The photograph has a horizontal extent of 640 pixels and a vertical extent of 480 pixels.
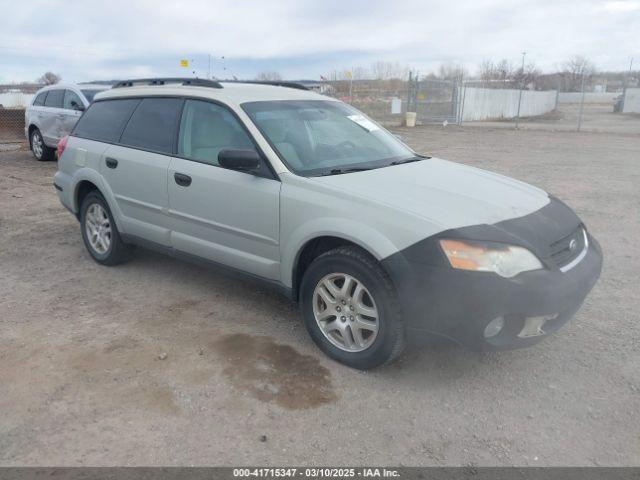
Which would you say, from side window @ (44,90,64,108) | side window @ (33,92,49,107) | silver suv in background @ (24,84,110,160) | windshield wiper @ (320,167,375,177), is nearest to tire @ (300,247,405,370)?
windshield wiper @ (320,167,375,177)

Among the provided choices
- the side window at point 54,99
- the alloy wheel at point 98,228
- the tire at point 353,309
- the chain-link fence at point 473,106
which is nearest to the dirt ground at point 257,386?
the tire at point 353,309

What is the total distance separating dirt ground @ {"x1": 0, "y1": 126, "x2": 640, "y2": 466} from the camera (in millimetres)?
2752

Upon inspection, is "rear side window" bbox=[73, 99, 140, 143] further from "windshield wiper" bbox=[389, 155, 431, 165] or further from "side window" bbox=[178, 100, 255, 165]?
"windshield wiper" bbox=[389, 155, 431, 165]

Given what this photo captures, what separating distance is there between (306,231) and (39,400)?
181cm

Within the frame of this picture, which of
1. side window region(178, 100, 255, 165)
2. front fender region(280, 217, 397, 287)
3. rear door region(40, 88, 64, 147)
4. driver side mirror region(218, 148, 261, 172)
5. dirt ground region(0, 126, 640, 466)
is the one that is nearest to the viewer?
dirt ground region(0, 126, 640, 466)

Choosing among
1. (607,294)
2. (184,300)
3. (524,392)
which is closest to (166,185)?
(184,300)

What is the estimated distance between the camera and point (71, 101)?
38.3 feet

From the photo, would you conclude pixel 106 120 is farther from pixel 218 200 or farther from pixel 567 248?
pixel 567 248

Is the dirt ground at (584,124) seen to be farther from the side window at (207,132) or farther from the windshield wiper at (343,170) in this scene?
the side window at (207,132)

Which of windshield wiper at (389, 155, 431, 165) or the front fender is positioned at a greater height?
windshield wiper at (389, 155, 431, 165)

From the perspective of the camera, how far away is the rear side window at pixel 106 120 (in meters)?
5.09

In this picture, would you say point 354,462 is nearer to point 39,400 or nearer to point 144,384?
point 144,384

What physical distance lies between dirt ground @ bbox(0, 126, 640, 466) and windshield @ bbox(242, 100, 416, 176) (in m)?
1.22

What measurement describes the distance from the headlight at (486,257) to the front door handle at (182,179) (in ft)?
6.95
